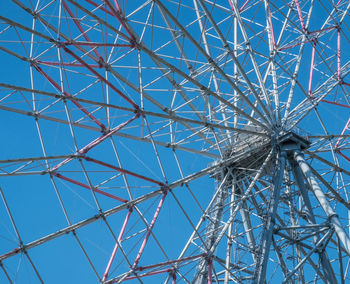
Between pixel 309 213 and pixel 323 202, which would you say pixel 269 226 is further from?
pixel 309 213

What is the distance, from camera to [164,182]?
32.1 m

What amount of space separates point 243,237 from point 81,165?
10579 millimetres

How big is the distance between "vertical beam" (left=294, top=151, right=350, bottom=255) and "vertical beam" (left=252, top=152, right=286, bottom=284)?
877 mm

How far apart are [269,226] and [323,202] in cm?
289

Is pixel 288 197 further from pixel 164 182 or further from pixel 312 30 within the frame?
pixel 312 30

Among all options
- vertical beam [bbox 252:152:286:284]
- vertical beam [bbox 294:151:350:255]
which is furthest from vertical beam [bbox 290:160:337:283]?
vertical beam [bbox 252:152:286:284]

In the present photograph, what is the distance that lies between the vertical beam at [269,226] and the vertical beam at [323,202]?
88 cm

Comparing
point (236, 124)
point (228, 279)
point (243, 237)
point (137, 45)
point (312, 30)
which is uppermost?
point (312, 30)

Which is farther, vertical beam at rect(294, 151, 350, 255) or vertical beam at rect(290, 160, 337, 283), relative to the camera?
vertical beam at rect(290, 160, 337, 283)

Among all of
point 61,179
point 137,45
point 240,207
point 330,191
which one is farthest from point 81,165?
point 330,191

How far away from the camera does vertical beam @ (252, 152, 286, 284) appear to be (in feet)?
91.7

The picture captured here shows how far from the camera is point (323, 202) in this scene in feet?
97.3

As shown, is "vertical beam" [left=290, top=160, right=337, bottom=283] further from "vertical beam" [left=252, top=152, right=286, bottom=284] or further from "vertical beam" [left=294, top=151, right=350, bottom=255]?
"vertical beam" [left=252, top=152, right=286, bottom=284]

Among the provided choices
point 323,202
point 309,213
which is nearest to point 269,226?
point 323,202
